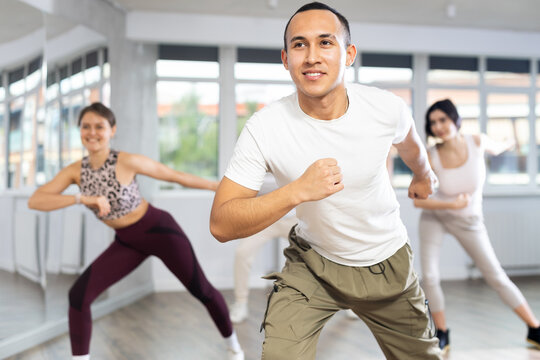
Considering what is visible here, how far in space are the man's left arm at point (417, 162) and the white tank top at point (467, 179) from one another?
1331 millimetres

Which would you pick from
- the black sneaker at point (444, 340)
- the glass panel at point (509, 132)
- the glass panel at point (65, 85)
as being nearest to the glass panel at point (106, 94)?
the glass panel at point (65, 85)

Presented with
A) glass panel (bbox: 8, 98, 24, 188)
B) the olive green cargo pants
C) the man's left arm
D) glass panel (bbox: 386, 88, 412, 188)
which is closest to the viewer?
the olive green cargo pants

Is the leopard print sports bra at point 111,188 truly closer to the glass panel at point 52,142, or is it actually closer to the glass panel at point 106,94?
the glass panel at point 52,142

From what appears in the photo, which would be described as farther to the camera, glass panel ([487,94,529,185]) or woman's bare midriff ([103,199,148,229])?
glass panel ([487,94,529,185])

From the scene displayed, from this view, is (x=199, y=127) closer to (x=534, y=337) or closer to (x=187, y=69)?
(x=187, y=69)

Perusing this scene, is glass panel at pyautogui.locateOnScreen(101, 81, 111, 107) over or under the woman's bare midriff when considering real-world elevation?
over

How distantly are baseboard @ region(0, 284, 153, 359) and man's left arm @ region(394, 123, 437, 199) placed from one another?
Answer: 2.45 metres

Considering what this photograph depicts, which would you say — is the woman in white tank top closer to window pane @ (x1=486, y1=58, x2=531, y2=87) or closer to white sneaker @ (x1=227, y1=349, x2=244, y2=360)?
white sneaker @ (x1=227, y1=349, x2=244, y2=360)

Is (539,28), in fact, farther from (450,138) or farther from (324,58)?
(324,58)

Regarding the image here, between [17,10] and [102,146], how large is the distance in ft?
4.25

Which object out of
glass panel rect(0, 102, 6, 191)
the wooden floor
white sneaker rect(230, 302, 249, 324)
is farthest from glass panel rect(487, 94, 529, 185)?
glass panel rect(0, 102, 6, 191)

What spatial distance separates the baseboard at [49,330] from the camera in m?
3.30

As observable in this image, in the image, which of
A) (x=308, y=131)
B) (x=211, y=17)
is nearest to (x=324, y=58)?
(x=308, y=131)

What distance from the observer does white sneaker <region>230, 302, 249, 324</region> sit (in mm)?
4031
